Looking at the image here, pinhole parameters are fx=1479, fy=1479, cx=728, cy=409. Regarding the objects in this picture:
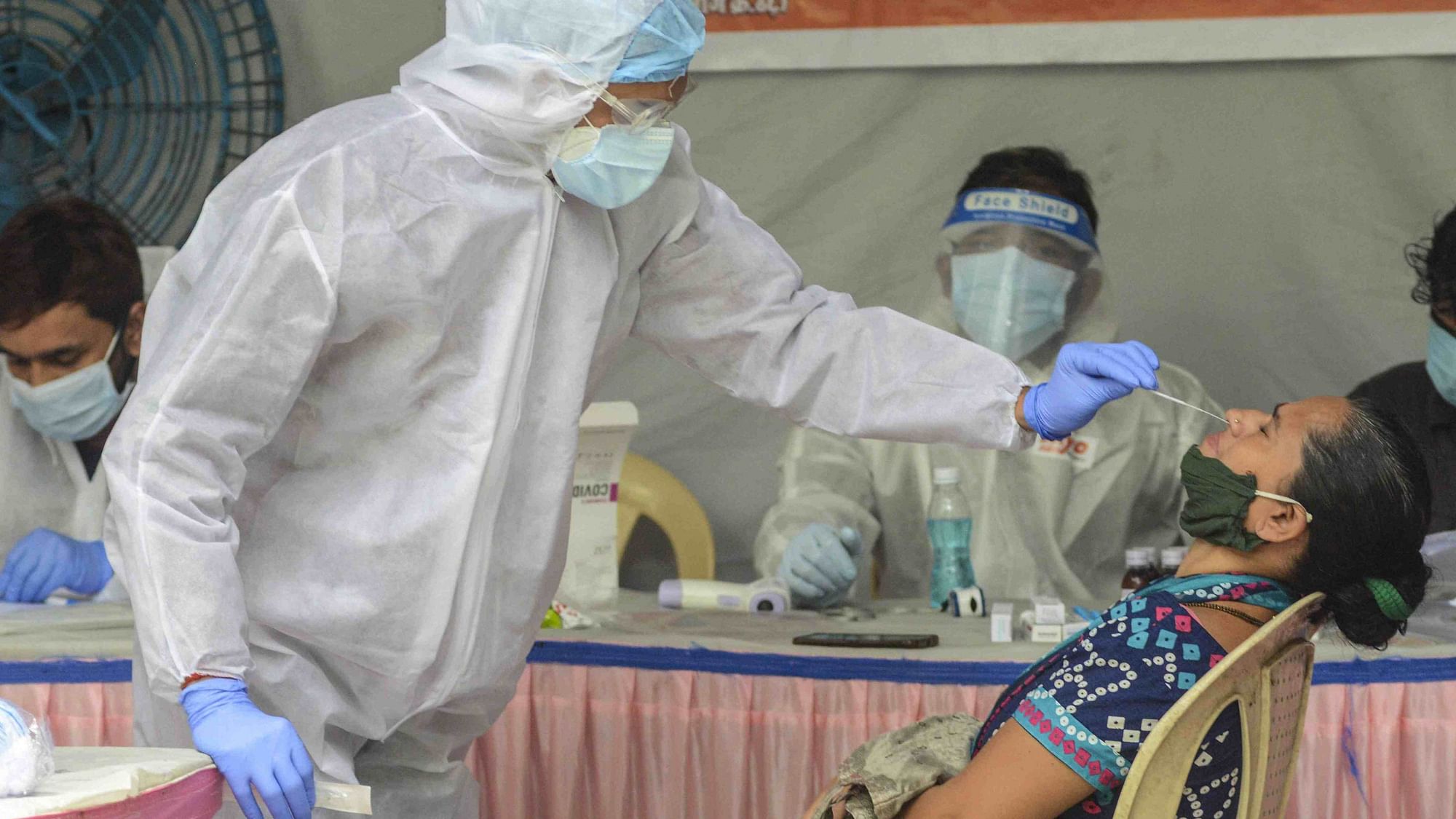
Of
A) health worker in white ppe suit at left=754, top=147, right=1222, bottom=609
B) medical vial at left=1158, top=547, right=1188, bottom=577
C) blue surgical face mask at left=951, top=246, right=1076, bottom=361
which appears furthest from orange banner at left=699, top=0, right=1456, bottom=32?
medical vial at left=1158, top=547, right=1188, bottom=577

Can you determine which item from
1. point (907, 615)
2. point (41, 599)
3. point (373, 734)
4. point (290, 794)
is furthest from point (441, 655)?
point (41, 599)

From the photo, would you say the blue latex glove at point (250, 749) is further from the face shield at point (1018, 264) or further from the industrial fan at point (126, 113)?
the industrial fan at point (126, 113)

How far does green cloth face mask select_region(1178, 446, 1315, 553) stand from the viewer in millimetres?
1697

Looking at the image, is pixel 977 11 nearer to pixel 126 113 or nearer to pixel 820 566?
pixel 820 566

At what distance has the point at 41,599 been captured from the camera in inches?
115

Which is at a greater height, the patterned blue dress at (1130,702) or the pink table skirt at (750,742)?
the patterned blue dress at (1130,702)

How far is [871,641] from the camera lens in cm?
240

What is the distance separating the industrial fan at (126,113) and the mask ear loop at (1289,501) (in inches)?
104

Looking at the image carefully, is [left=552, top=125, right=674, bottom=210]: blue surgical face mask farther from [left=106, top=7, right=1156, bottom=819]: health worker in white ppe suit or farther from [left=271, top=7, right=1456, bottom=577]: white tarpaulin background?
[left=271, top=7, right=1456, bottom=577]: white tarpaulin background

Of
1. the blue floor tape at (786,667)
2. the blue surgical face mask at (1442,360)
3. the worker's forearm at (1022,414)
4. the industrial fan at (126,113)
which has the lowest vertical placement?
the blue floor tape at (786,667)

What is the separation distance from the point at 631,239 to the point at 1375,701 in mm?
1328

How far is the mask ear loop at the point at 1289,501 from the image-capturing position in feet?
5.50

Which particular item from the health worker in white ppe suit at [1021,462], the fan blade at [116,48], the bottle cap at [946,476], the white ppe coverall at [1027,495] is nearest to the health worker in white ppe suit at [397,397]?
the bottle cap at [946,476]

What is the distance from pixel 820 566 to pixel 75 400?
4.99 feet
